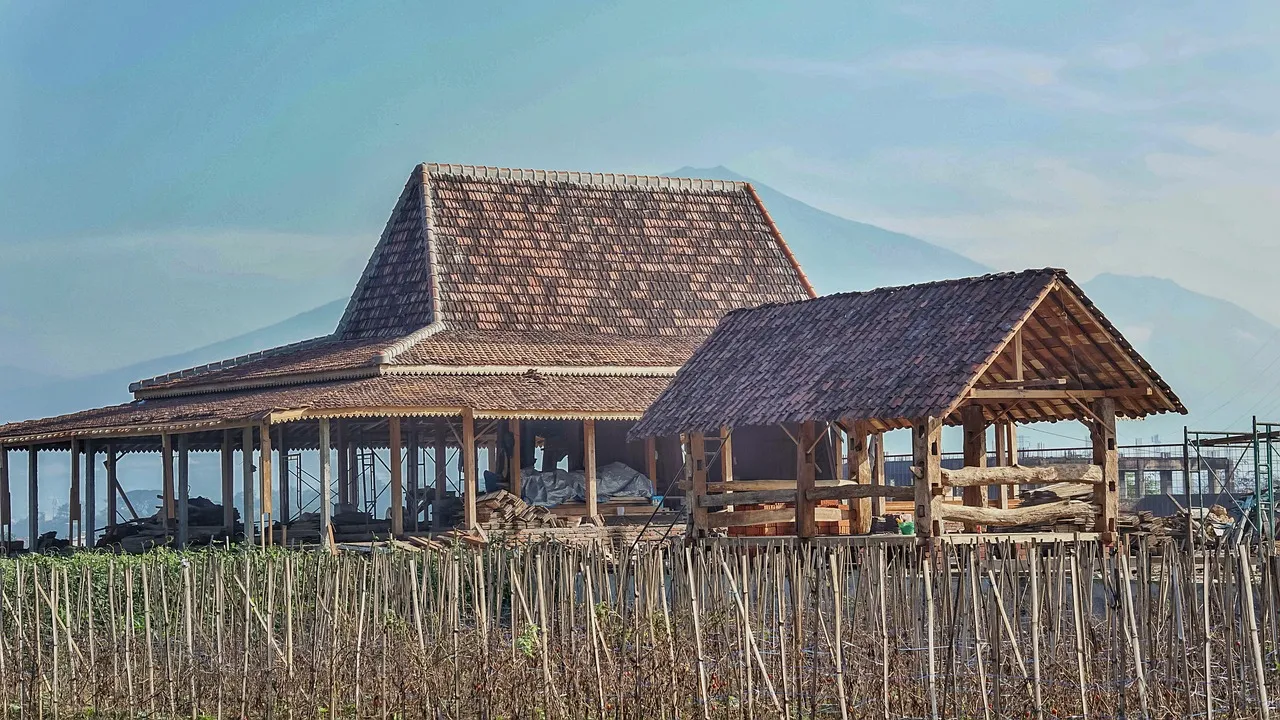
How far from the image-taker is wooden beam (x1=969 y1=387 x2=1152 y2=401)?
20016 millimetres

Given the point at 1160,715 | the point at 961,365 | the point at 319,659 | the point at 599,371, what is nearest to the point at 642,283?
the point at 599,371

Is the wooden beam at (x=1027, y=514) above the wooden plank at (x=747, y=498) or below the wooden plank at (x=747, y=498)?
below

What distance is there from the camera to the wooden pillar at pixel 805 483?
2097 cm

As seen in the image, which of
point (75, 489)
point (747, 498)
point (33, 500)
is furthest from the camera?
point (33, 500)

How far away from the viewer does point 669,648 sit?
12.9m

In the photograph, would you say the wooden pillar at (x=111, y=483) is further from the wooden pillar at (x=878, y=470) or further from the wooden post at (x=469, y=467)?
the wooden pillar at (x=878, y=470)

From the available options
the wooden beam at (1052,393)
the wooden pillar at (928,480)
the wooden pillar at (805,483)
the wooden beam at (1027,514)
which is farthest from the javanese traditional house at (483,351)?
the wooden pillar at (928,480)

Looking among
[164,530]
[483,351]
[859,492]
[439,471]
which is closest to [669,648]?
[859,492]

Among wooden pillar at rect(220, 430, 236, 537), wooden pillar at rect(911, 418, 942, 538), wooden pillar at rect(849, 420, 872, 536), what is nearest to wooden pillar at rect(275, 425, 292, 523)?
wooden pillar at rect(220, 430, 236, 537)

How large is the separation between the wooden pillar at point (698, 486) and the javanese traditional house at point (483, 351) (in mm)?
5056

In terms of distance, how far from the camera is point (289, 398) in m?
26.9

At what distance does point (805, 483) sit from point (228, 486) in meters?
12.7

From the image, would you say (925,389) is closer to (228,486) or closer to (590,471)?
(590,471)

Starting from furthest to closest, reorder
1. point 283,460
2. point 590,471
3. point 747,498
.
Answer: point 283,460 → point 590,471 → point 747,498
